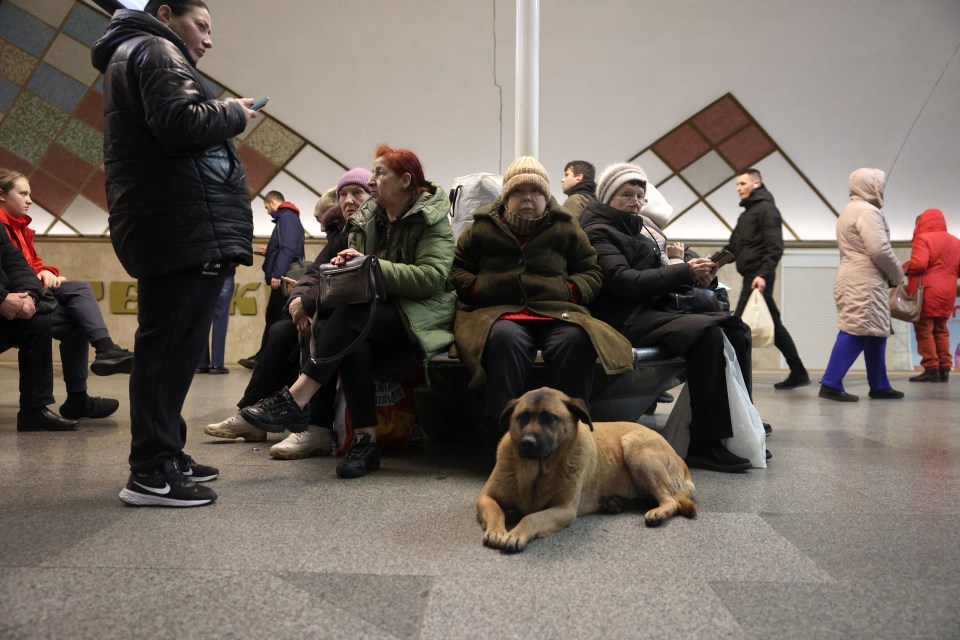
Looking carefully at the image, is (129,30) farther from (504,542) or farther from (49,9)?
(49,9)

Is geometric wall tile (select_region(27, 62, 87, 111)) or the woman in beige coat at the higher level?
geometric wall tile (select_region(27, 62, 87, 111))

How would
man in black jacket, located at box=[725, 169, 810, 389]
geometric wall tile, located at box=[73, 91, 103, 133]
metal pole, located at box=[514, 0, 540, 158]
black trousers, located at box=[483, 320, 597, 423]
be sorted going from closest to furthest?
black trousers, located at box=[483, 320, 597, 423], metal pole, located at box=[514, 0, 540, 158], man in black jacket, located at box=[725, 169, 810, 389], geometric wall tile, located at box=[73, 91, 103, 133]

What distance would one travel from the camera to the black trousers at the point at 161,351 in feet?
7.70

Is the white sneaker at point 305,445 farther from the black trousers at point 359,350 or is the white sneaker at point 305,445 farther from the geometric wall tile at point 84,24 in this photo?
the geometric wall tile at point 84,24

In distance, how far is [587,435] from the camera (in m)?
2.39

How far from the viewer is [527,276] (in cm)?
A: 313

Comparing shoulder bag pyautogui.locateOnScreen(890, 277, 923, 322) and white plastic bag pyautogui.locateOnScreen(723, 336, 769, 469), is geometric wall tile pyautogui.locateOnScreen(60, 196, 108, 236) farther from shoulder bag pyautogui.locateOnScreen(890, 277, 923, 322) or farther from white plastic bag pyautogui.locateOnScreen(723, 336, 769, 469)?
shoulder bag pyautogui.locateOnScreen(890, 277, 923, 322)

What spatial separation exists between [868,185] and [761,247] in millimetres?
989

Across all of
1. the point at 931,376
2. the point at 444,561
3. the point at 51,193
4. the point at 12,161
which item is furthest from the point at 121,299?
the point at 931,376

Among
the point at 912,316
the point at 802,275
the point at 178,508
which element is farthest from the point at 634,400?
the point at 802,275

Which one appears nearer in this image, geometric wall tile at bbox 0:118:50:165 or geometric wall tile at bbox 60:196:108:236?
geometric wall tile at bbox 0:118:50:165

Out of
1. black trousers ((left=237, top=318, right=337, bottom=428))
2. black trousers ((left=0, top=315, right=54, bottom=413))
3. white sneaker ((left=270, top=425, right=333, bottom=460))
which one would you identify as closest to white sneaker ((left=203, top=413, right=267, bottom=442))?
black trousers ((left=237, top=318, right=337, bottom=428))

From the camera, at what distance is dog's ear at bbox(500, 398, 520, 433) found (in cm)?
230

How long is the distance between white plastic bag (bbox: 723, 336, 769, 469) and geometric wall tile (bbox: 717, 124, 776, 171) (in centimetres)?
674
